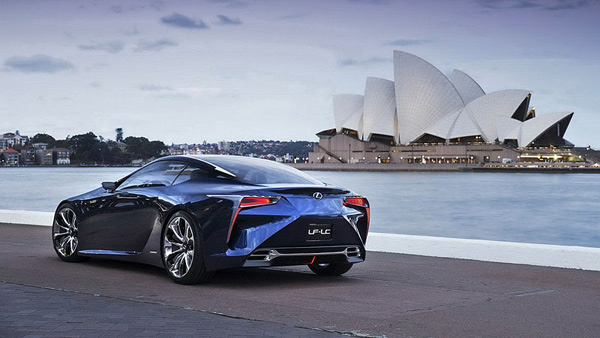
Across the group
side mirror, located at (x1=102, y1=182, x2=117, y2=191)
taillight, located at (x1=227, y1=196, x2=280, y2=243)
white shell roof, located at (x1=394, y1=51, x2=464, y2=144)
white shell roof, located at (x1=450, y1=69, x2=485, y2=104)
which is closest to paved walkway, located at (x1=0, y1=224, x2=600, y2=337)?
taillight, located at (x1=227, y1=196, x2=280, y2=243)

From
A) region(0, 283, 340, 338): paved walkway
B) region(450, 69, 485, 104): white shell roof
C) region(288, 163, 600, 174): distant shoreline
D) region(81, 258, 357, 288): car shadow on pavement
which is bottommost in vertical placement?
region(288, 163, 600, 174): distant shoreline

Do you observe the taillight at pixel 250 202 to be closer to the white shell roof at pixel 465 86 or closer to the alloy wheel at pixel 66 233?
the alloy wheel at pixel 66 233

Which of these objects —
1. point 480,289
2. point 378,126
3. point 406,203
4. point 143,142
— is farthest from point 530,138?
point 480,289

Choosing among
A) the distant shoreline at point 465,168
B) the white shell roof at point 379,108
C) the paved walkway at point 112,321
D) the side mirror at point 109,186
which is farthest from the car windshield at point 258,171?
the distant shoreline at point 465,168

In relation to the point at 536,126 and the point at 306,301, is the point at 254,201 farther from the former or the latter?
the point at 536,126

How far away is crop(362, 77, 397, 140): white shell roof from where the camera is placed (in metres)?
117

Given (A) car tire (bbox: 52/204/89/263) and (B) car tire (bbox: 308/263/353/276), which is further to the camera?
(A) car tire (bbox: 52/204/89/263)

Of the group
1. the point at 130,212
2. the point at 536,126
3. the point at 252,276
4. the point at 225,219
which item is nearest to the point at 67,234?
the point at 130,212

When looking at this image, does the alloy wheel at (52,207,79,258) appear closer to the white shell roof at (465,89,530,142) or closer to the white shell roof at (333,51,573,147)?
the white shell roof at (333,51,573,147)

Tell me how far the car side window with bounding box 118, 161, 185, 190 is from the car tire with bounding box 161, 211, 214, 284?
0.66 meters

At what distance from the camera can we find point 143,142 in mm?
176375

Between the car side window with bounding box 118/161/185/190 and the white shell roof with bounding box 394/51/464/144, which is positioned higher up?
→ the white shell roof with bounding box 394/51/464/144

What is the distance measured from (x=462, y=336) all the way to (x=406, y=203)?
63322 mm

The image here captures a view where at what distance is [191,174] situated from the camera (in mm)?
8164
